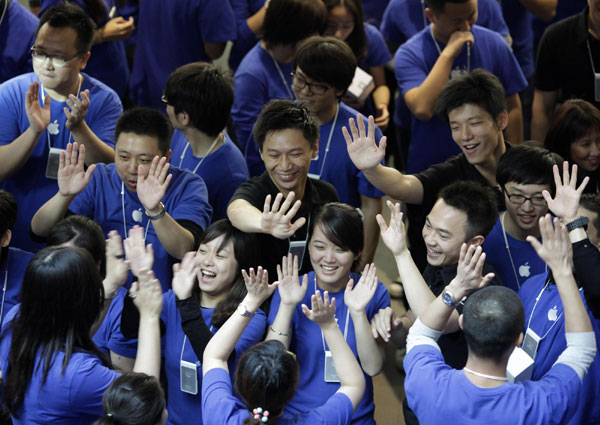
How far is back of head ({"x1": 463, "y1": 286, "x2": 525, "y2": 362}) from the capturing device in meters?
2.18

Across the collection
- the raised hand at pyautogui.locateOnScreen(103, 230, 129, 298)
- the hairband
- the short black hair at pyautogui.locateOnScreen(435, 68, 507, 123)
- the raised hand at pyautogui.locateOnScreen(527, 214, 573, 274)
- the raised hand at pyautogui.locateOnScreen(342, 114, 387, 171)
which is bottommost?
the hairband

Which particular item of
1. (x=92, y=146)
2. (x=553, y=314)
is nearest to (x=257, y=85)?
Answer: (x=92, y=146)

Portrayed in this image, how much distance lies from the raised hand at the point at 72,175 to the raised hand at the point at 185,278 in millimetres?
628

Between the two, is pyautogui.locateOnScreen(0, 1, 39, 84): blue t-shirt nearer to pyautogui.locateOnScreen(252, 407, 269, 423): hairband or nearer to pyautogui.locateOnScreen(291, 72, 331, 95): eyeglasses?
pyautogui.locateOnScreen(291, 72, 331, 95): eyeglasses

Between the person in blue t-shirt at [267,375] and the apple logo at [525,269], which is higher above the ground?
the apple logo at [525,269]

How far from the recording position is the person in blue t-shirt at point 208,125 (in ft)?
12.0

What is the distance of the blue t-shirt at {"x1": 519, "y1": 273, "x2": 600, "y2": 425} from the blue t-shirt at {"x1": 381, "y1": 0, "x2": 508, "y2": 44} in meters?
2.40

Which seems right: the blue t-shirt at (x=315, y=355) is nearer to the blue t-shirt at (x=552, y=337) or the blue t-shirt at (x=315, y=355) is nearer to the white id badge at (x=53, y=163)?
the blue t-shirt at (x=552, y=337)

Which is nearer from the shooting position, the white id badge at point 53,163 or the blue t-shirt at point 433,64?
the white id badge at point 53,163

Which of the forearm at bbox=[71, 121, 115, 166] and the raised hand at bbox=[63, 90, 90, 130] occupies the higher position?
the raised hand at bbox=[63, 90, 90, 130]

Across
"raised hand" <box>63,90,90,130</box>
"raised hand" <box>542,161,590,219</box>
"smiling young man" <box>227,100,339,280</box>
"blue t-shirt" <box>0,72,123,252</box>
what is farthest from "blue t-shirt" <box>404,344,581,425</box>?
"blue t-shirt" <box>0,72,123,252</box>

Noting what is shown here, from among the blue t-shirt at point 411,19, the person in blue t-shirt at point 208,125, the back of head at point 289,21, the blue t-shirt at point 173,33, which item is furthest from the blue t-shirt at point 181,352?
the blue t-shirt at point 411,19

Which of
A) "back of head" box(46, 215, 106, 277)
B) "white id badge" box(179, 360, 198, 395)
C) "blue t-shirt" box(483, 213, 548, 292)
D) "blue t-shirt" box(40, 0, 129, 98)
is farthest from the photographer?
"blue t-shirt" box(40, 0, 129, 98)

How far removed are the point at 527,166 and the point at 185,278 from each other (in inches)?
52.7
